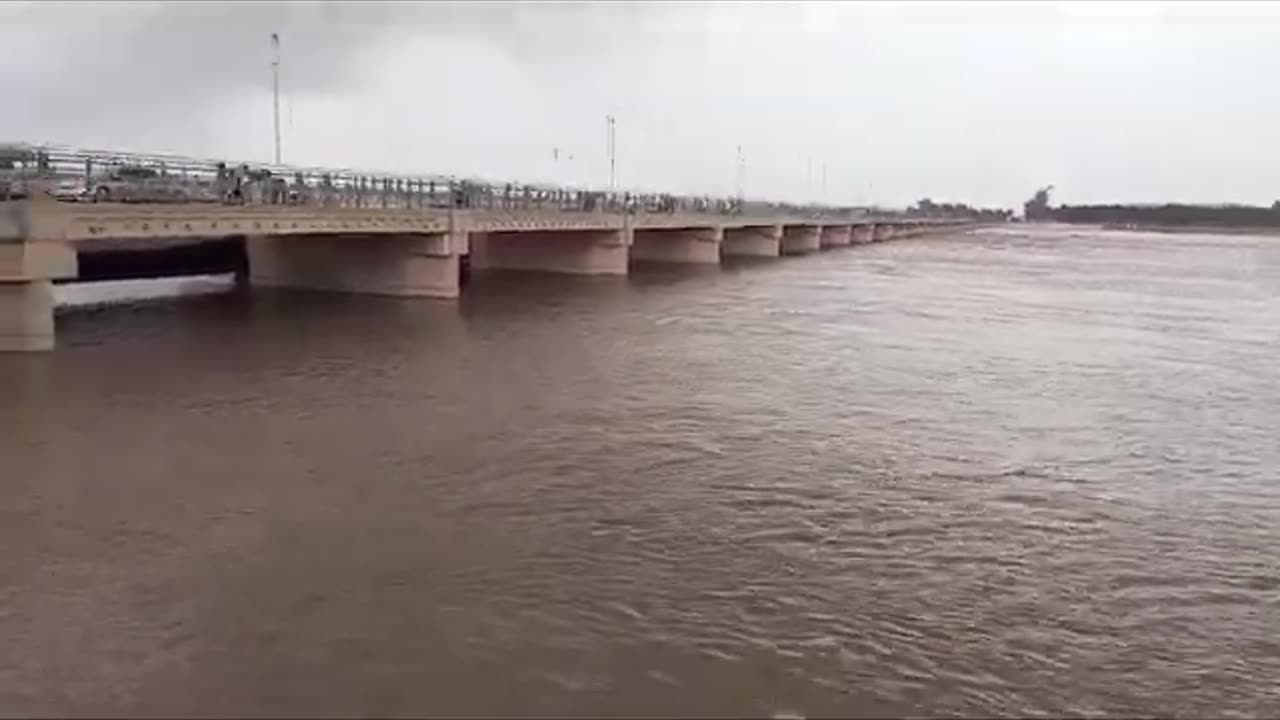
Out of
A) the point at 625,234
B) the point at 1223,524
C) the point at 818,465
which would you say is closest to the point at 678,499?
the point at 818,465

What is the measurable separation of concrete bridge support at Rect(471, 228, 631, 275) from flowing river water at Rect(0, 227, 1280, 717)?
33.5 meters

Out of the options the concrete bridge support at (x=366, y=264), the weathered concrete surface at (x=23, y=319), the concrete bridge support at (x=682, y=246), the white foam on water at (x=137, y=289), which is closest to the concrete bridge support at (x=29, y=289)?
the weathered concrete surface at (x=23, y=319)

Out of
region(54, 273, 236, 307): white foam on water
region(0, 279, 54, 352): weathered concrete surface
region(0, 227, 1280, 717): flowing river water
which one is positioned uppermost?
region(0, 279, 54, 352): weathered concrete surface

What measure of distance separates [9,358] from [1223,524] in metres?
20.5

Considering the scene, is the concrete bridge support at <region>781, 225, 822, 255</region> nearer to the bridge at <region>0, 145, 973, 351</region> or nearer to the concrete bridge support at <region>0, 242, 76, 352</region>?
the bridge at <region>0, 145, 973, 351</region>

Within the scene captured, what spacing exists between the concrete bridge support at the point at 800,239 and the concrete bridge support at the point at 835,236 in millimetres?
2706

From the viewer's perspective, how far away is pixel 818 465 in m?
13.8

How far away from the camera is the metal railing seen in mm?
22047

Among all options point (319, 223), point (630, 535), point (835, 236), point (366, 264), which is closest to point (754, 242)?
point (835, 236)

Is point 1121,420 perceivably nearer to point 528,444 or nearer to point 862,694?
point 528,444

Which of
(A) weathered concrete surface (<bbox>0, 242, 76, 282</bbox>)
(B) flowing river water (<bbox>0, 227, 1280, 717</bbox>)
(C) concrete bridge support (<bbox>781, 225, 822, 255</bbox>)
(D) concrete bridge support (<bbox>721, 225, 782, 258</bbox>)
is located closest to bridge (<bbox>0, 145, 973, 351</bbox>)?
(A) weathered concrete surface (<bbox>0, 242, 76, 282</bbox>)

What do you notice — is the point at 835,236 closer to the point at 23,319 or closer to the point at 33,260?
the point at 23,319

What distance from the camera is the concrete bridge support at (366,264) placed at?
3859 centimetres

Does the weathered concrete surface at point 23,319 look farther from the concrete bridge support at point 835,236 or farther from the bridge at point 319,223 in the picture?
the concrete bridge support at point 835,236
